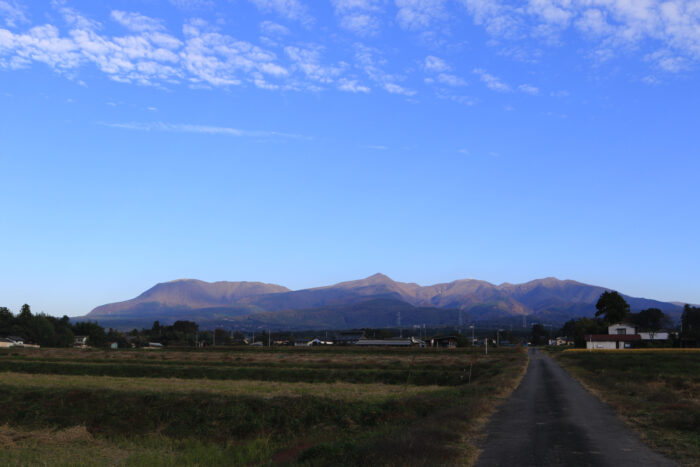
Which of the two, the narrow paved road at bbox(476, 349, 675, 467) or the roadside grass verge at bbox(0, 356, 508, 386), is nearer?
the narrow paved road at bbox(476, 349, 675, 467)

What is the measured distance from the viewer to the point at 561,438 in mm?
19000

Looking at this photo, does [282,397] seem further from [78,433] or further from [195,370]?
[195,370]

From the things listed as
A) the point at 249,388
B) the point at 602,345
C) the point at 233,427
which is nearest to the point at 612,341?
the point at 602,345

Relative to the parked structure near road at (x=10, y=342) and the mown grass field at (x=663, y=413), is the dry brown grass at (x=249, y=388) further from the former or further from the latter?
the parked structure near road at (x=10, y=342)

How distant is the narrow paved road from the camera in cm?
1552

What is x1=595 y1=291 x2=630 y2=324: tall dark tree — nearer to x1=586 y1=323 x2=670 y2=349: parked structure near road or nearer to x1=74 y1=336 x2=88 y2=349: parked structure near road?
x1=586 y1=323 x2=670 y2=349: parked structure near road

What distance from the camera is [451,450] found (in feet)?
53.8

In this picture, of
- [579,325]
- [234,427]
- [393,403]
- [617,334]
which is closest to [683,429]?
[393,403]

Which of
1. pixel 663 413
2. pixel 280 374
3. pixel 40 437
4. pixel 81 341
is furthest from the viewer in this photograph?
pixel 81 341

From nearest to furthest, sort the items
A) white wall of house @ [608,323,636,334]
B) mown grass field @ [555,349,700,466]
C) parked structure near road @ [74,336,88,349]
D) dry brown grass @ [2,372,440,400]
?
mown grass field @ [555,349,700,466] < dry brown grass @ [2,372,440,400] < white wall of house @ [608,323,636,334] < parked structure near road @ [74,336,88,349]

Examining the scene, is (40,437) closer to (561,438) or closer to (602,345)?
(561,438)

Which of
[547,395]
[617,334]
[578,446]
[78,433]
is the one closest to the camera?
[578,446]

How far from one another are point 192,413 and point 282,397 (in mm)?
4674

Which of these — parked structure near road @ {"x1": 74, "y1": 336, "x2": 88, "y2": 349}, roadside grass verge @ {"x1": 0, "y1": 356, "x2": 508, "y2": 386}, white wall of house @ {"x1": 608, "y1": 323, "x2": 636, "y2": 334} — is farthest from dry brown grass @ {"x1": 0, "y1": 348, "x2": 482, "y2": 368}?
parked structure near road @ {"x1": 74, "y1": 336, "x2": 88, "y2": 349}
